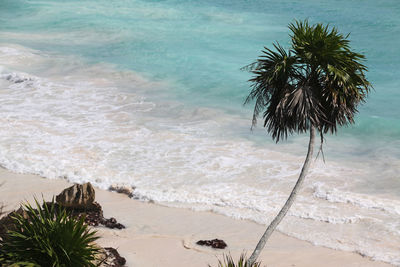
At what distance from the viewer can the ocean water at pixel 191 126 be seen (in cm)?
1686

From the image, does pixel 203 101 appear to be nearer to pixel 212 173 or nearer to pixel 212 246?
pixel 212 173

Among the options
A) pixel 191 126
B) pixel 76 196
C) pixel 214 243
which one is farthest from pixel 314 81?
pixel 191 126

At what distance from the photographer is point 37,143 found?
20.7 metres

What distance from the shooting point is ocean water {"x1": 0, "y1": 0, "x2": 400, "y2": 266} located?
55.3 feet

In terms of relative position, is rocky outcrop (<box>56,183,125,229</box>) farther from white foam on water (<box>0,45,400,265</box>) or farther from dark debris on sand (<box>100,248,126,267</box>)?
white foam on water (<box>0,45,400,265</box>)

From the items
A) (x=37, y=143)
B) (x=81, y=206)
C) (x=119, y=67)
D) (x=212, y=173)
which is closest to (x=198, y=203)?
(x=212, y=173)

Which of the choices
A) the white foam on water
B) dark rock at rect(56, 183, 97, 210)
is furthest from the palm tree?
dark rock at rect(56, 183, 97, 210)

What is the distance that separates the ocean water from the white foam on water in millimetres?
51

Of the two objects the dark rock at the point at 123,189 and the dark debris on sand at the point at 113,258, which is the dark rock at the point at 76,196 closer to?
the dark debris on sand at the point at 113,258

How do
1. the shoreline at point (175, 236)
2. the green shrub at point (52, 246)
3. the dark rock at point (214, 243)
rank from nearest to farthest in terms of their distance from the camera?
the green shrub at point (52, 246) < the shoreline at point (175, 236) < the dark rock at point (214, 243)

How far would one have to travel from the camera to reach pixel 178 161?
65.7 ft

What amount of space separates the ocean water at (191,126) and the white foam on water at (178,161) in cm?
5

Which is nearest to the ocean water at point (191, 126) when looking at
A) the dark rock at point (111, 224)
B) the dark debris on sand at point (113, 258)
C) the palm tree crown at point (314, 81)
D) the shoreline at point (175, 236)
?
the shoreline at point (175, 236)

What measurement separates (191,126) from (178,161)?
465 centimetres
